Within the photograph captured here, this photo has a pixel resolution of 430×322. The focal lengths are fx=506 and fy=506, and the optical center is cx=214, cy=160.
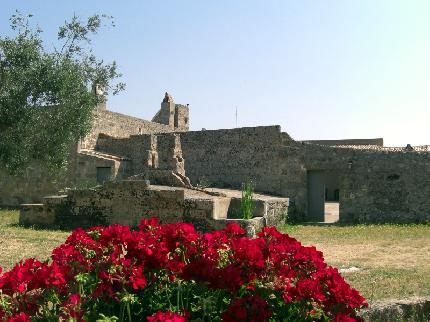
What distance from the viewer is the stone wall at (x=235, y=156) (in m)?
21.4

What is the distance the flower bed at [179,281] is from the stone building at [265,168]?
13.2m

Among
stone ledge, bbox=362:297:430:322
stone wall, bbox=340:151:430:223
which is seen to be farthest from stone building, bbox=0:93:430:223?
stone ledge, bbox=362:297:430:322

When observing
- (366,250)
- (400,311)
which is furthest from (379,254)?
(400,311)

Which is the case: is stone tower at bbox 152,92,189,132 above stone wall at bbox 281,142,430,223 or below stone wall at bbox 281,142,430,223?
above

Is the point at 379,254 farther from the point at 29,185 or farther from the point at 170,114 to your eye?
the point at 170,114

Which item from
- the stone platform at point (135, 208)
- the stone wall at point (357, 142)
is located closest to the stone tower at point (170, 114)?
the stone wall at point (357, 142)

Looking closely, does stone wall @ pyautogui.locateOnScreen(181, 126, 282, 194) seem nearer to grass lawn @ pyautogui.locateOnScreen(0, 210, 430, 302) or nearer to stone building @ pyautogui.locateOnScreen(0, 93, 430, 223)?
stone building @ pyautogui.locateOnScreen(0, 93, 430, 223)

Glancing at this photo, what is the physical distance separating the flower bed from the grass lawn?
7.48 ft

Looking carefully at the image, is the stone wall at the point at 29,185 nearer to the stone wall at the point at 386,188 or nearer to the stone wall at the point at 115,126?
the stone wall at the point at 115,126

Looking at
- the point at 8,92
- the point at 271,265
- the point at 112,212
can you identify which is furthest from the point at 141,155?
the point at 271,265

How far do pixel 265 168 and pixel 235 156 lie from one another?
156 cm

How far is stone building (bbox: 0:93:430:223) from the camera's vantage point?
18984 mm

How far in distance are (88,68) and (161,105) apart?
59.8 ft

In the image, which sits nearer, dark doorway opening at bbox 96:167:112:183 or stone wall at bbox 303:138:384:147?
dark doorway opening at bbox 96:167:112:183
